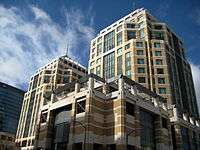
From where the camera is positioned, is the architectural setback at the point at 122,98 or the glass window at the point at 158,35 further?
the glass window at the point at 158,35

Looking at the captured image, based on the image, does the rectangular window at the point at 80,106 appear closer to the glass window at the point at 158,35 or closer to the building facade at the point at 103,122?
the building facade at the point at 103,122

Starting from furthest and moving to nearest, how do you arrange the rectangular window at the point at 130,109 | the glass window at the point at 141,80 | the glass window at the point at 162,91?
the glass window at the point at 141,80, the glass window at the point at 162,91, the rectangular window at the point at 130,109

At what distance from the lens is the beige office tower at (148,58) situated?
283 ft

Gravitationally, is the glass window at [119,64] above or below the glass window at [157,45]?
below

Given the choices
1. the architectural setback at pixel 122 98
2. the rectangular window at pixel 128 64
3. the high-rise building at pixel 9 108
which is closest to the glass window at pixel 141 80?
the architectural setback at pixel 122 98

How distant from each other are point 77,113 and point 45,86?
2916 inches

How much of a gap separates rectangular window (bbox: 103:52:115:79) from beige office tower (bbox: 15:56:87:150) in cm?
3540

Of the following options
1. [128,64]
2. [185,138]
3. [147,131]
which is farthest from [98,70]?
[147,131]

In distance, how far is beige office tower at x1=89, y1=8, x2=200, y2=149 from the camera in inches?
3401

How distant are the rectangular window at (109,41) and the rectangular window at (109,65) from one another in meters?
3.73

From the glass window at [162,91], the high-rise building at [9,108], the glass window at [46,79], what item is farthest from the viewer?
the high-rise building at [9,108]

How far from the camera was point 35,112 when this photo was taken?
401 ft

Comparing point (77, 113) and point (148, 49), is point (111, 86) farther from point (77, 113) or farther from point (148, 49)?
point (148, 49)


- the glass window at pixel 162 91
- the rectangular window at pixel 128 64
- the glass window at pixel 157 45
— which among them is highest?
the glass window at pixel 157 45
